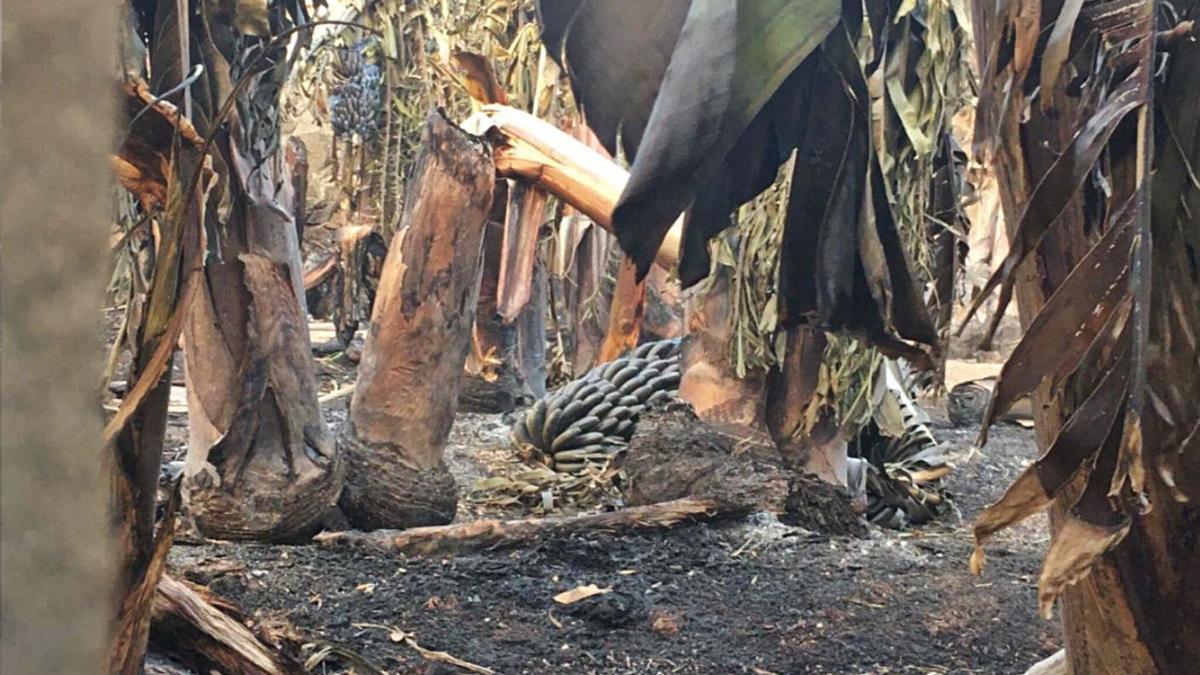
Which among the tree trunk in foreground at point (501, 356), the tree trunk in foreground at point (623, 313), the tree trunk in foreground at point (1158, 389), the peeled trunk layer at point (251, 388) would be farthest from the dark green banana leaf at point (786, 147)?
the tree trunk in foreground at point (501, 356)

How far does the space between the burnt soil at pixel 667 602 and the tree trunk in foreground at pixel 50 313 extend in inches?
33.8

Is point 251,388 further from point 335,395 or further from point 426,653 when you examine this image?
point 335,395

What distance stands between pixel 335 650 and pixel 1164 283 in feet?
2.58

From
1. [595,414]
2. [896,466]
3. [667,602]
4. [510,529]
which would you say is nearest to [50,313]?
[667,602]

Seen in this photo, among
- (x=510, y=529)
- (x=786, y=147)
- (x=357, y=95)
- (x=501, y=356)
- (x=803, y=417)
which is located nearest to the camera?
(x=786, y=147)

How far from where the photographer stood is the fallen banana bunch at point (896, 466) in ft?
6.30

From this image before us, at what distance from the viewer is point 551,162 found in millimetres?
1608

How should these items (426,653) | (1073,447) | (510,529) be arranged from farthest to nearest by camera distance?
(510,529)
(426,653)
(1073,447)

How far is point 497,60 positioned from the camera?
257 centimetres

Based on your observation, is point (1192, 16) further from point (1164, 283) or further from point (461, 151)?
point (461, 151)

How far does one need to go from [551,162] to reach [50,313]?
4.78 feet

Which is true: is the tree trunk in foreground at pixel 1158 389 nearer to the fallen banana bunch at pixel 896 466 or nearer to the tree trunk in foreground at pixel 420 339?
the tree trunk in foreground at pixel 420 339

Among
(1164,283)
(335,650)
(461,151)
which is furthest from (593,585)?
(1164,283)

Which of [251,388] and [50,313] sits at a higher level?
[50,313]
